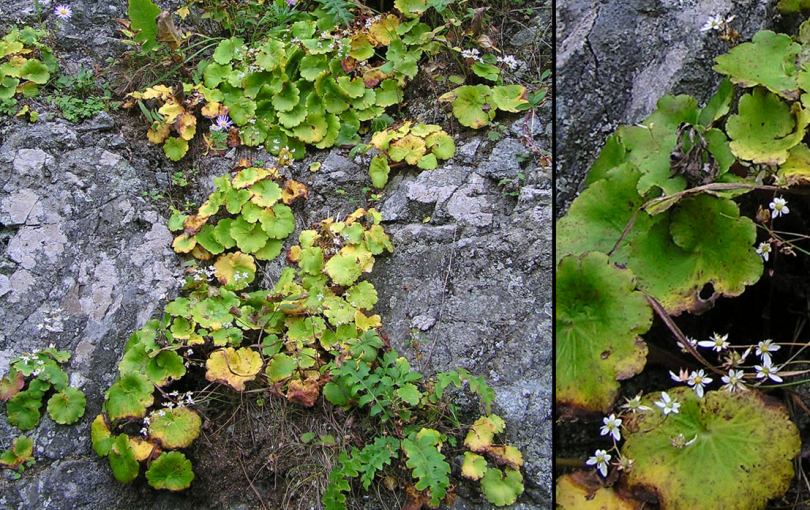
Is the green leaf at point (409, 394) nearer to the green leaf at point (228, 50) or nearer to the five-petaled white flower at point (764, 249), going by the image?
the five-petaled white flower at point (764, 249)

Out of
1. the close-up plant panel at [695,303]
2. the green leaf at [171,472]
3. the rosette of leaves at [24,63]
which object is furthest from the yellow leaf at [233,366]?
the rosette of leaves at [24,63]

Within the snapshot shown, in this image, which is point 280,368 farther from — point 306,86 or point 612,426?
point 306,86

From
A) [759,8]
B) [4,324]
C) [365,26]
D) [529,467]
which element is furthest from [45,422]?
[759,8]

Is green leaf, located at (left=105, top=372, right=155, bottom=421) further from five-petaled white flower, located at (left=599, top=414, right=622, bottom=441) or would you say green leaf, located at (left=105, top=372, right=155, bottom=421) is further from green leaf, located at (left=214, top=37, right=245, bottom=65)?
green leaf, located at (left=214, top=37, right=245, bottom=65)

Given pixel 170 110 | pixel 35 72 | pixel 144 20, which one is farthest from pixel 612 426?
pixel 35 72

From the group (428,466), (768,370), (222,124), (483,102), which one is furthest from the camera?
(222,124)
